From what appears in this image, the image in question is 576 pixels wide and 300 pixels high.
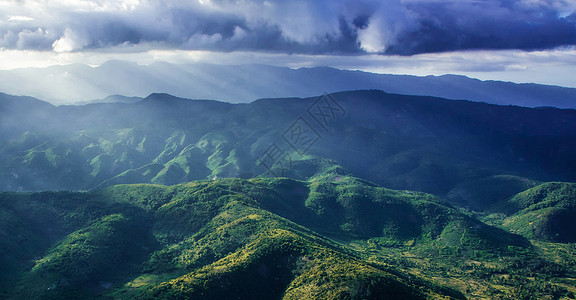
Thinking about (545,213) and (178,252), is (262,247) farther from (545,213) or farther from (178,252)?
(545,213)

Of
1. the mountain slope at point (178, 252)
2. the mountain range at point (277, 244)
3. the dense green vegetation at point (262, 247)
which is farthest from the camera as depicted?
the mountain range at point (277, 244)

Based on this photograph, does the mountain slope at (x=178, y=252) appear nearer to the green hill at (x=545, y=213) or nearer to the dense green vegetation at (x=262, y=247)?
the dense green vegetation at (x=262, y=247)

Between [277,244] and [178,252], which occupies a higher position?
[277,244]

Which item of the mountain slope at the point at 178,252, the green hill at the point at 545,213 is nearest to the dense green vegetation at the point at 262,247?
the mountain slope at the point at 178,252

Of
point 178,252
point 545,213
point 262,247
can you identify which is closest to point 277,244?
point 262,247

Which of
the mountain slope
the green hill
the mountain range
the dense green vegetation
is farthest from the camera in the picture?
the green hill

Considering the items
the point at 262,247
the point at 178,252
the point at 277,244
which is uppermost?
the point at 277,244

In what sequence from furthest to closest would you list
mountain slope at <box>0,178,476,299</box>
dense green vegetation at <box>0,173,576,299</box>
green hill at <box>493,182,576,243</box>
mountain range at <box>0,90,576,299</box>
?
green hill at <box>493,182,576,243</box>, mountain range at <box>0,90,576,299</box>, dense green vegetation at <box>0,173,576,299</box>, mountain slope at <box>0,178,476,299</box>

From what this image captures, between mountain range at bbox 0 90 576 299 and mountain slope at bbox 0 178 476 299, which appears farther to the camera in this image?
mountain range at bbox 0 90 576 299

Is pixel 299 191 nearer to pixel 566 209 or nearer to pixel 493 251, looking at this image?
pixel 493 251

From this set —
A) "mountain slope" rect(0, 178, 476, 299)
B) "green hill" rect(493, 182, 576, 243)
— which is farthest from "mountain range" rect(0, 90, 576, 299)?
"green hill" rect(493, 182, 576, 243)

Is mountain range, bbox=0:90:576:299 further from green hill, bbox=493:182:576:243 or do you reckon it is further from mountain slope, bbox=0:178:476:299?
green hill, bbox=493:182:576:243
